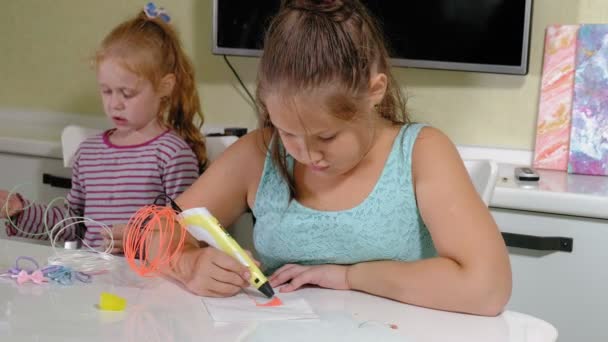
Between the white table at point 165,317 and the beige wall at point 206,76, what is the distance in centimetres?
120

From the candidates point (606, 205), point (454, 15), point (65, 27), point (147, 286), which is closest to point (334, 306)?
point (147, 286)

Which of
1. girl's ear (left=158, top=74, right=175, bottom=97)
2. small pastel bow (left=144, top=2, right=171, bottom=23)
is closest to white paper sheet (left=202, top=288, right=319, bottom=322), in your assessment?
girl's ear (left=158, top=74, right=175, bottom=97)

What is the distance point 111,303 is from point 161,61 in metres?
0.91

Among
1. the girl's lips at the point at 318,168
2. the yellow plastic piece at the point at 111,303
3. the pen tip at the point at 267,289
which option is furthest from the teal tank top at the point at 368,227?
the yellow plastic piece at the point at 111,303

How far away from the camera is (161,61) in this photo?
182 cm

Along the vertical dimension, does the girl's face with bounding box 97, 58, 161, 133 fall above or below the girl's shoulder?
above

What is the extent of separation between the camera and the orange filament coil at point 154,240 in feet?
3.84

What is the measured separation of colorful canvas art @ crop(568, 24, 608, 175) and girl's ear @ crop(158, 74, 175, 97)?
998mm

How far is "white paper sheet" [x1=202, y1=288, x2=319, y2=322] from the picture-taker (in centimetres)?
99

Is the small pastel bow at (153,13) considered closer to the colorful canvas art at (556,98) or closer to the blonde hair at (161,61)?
the blonde hair at (161,61)

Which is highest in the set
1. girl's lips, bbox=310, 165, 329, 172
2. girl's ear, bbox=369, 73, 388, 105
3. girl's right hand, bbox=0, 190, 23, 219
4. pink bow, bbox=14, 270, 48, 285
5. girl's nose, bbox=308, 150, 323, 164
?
girl's ear, bbox=369, 73, 388, 105

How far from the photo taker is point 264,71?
3.69ft

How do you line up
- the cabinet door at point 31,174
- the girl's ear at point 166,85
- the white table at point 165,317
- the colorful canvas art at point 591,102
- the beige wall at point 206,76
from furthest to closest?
the cabinet door at point 31,174
the beige wall at point 206,76
the colorful canvas art at point 591,102
the girl's ear at point 166,85
the white table at point 165,317

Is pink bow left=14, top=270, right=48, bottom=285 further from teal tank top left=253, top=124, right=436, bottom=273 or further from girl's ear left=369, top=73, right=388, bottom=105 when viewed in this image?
girl's ear left=369, top=73, right=388, bottom=105
